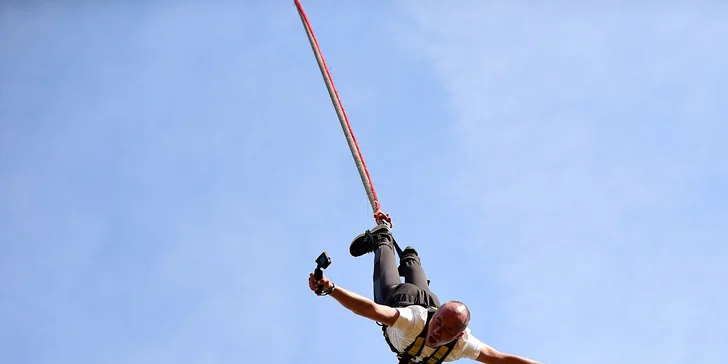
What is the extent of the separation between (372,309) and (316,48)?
4.59 metres

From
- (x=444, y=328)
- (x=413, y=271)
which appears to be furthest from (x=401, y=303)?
(x=413, y=271)

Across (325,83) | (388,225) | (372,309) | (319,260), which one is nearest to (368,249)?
(388,225)

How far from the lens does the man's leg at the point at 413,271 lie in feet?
33.7

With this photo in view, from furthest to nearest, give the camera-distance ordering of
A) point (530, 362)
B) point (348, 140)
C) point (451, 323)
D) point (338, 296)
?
point (348, 140) → point (530, 362) → point (451, 323) → point (338, 296)

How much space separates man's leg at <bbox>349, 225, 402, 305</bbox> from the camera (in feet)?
33.3

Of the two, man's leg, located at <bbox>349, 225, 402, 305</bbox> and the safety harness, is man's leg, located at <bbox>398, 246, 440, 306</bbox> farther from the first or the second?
the safety harness

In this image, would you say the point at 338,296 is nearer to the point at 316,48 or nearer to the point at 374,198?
the point at 374,198

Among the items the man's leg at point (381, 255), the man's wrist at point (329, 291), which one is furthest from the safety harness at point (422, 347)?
the man's wrist at point (329, 291)

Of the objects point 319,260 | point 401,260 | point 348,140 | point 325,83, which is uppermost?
point 325,83

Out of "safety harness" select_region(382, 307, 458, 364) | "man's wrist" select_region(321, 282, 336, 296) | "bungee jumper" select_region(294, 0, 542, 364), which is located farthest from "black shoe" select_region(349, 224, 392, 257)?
"man's wrist" select_region(321, 282, 336, 296)

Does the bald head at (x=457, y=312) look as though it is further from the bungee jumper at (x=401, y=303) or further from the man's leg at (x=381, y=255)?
the man's leg at (x=381, y=255)

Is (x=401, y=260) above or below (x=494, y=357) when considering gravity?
above

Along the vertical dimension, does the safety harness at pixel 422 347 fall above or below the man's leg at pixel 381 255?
below

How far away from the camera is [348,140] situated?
10867 mm
